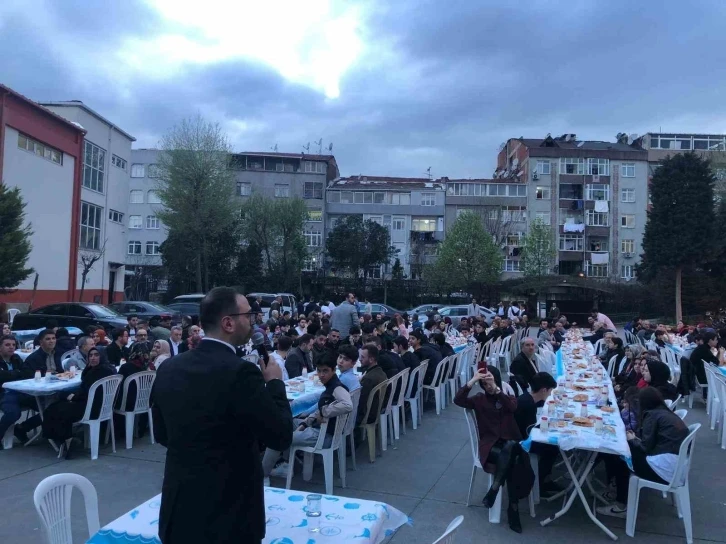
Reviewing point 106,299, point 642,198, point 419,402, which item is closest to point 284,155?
point 106,299

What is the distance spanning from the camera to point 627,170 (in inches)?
2028

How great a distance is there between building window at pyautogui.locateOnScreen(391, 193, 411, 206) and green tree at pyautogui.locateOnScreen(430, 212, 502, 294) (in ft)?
31.8

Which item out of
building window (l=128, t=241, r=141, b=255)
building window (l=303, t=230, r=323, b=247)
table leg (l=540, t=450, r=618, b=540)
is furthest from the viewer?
building window (l=128, t=241, r=141, b=255)

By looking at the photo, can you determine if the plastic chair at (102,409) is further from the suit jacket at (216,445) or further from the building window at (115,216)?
the building window at (115,216)

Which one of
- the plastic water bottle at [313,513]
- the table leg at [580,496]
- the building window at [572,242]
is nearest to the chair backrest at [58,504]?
the plastic water bottle at [313,513]

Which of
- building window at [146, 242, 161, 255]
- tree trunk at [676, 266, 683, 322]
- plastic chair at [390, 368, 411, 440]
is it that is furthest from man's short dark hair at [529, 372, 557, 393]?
building window at [146, 242, 161, 255]

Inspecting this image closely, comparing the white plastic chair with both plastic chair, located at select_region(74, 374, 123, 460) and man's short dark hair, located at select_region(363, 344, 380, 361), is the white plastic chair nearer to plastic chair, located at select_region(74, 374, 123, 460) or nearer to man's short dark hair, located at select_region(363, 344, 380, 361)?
plastic chair, located at select_region(74, 374, 123, 460)

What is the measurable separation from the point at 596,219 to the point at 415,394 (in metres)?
46.3

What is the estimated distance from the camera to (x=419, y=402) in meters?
9.63

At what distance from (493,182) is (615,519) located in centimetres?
4742

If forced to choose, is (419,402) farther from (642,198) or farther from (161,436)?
(642,198)

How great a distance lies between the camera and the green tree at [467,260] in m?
41.1

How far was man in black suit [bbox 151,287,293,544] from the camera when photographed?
7.30ft

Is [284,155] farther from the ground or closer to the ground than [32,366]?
farther from the ground
